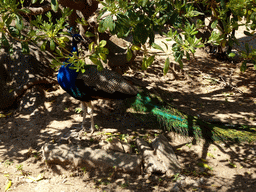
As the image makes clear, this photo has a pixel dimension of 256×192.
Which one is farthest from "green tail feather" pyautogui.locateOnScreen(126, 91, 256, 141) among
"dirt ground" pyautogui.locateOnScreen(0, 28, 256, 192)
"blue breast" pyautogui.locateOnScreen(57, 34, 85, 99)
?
"blue breast" pyautogui.locateOnScreen(57, 34, 85, 99)

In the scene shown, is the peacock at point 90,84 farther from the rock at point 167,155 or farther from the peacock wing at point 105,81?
the rock at point 167,155

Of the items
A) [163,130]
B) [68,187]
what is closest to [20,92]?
[68,187]

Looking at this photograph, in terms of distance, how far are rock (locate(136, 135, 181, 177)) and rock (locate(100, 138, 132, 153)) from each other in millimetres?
229

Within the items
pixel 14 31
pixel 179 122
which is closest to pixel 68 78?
pixel 14 31

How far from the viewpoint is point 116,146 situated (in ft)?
14.7

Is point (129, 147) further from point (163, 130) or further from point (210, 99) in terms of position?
point (210, 99)

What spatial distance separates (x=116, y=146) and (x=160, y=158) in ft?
2.64

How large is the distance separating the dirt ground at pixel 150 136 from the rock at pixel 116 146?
0.27 m

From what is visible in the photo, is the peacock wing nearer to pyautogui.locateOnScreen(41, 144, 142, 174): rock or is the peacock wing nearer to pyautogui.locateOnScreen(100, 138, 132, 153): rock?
pyautogui.locateOnScreen(100, 138, 132, 153): rock

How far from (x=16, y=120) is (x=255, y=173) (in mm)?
4792

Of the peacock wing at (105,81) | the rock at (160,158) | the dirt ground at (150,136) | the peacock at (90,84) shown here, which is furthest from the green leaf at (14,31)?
the rock at (160,158)

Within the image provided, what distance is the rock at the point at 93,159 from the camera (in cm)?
411

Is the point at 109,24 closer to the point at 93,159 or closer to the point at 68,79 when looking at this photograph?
the point at 68,79

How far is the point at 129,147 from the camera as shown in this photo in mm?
4562
